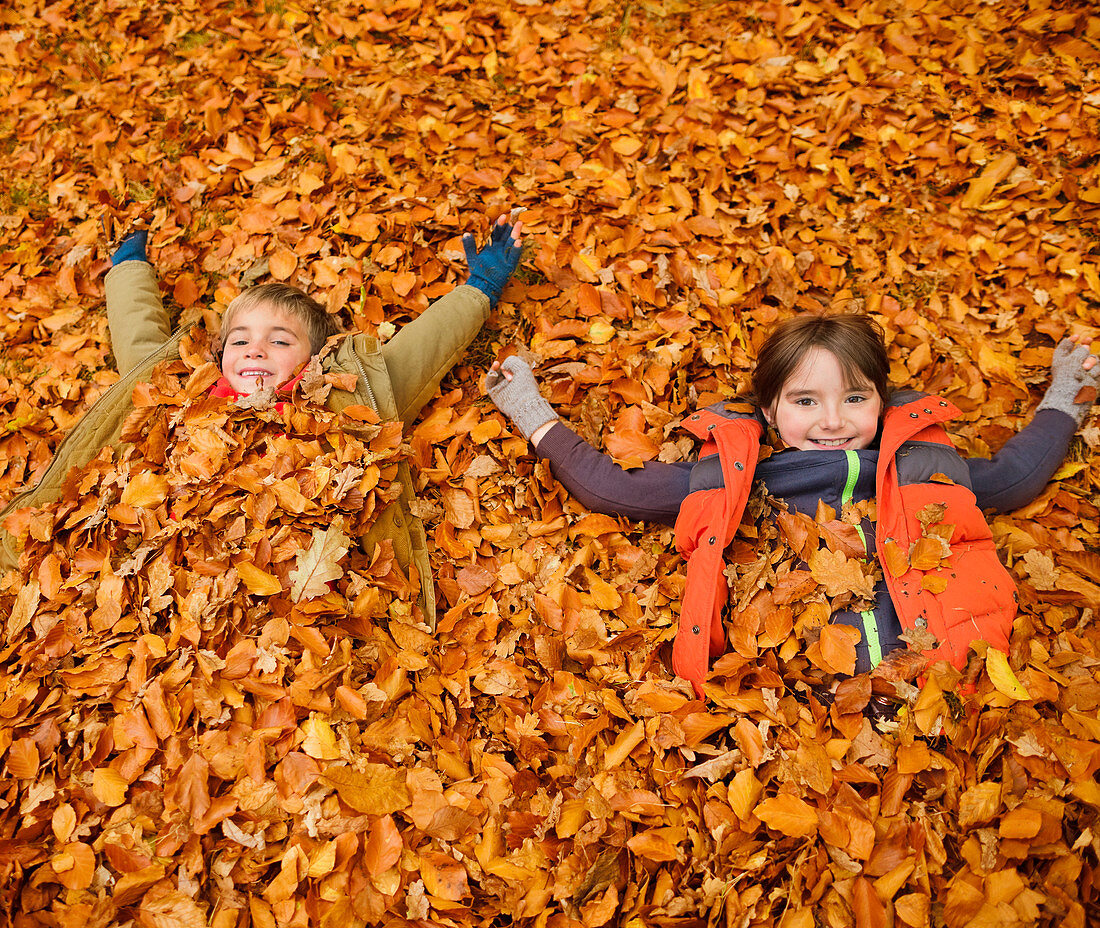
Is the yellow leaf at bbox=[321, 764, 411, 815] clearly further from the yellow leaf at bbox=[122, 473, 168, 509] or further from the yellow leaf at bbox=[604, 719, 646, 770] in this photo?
the yellow leaf at bbox=[122, 473, 168, 509]

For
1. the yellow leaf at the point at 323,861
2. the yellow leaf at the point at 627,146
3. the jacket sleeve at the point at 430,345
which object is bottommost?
the yellow leaf at the point at 323,861

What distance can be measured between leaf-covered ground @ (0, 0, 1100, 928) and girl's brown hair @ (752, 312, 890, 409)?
10.7 inches

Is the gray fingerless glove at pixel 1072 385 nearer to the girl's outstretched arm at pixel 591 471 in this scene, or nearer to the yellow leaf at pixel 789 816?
the girl's outstretched arm at pixel 591 471

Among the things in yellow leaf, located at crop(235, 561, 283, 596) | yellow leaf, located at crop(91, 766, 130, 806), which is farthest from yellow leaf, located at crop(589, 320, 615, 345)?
yellow leaf, located at crop(91, 766, 130, 806)

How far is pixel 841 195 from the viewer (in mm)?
3404

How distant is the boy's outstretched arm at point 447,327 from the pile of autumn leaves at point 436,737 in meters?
0.33

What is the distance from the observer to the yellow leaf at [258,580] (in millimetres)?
2180

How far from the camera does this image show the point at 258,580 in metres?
2.18

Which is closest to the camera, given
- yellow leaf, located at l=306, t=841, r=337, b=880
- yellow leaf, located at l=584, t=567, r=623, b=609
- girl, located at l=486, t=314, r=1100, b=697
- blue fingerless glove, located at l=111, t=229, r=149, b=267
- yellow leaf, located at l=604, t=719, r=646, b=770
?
yellow leaf, located at l=306, t=841, r=337, b=880

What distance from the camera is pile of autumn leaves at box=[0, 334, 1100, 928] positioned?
1.87 metres

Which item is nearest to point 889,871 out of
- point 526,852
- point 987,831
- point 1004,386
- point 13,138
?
point 987,831

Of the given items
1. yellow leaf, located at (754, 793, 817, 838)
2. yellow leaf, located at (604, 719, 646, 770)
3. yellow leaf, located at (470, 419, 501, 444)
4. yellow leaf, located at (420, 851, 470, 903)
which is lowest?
yellow leaf, located at (754, 793, 817, 838)

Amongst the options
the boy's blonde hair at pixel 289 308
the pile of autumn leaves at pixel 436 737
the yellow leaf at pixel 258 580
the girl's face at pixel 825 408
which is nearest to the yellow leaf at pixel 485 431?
the pile of autumn leaves at pixel 436 737

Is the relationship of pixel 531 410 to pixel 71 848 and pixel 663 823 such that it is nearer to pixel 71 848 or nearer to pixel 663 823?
pixel 663 823
